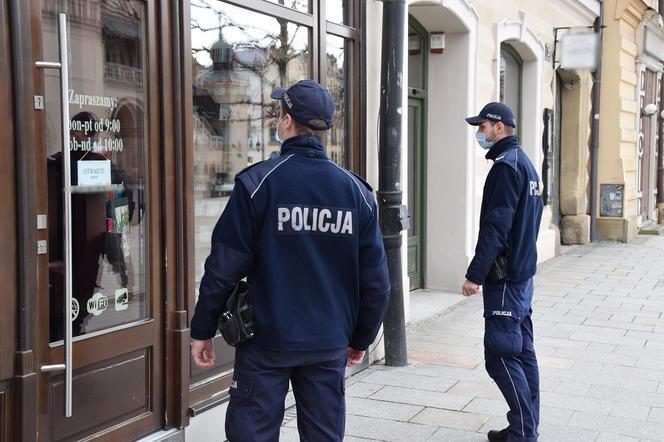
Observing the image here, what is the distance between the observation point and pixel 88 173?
3.79 meters

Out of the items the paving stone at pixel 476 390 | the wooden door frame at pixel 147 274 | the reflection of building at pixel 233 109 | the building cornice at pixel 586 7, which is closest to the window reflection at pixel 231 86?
the reflection of building at pixel 233 109

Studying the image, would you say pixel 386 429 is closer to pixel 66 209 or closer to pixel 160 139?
pixel 160 139

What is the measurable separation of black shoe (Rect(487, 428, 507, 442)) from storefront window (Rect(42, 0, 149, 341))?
2.09 meters

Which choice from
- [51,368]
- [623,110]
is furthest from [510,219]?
[623,110]

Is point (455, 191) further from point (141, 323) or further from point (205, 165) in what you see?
point (141, 323)

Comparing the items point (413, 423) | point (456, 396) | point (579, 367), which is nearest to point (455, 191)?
point (579, 367)

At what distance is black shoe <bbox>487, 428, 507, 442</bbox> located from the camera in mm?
4617

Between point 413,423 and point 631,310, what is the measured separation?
458 centimetres

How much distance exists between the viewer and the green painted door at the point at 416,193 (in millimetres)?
9500

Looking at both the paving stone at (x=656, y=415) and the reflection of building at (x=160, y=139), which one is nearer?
the reflection of building at (x=160, y=139)

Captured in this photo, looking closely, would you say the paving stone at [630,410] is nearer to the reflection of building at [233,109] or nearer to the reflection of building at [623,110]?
the reflection of building at [233,109]

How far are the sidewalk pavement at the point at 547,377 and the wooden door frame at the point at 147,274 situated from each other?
99cm

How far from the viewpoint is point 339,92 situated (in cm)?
619

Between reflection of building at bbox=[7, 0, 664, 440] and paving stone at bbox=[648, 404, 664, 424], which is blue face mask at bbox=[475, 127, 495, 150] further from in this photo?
paving stone at bbox=[648, 404, 664, 424]
